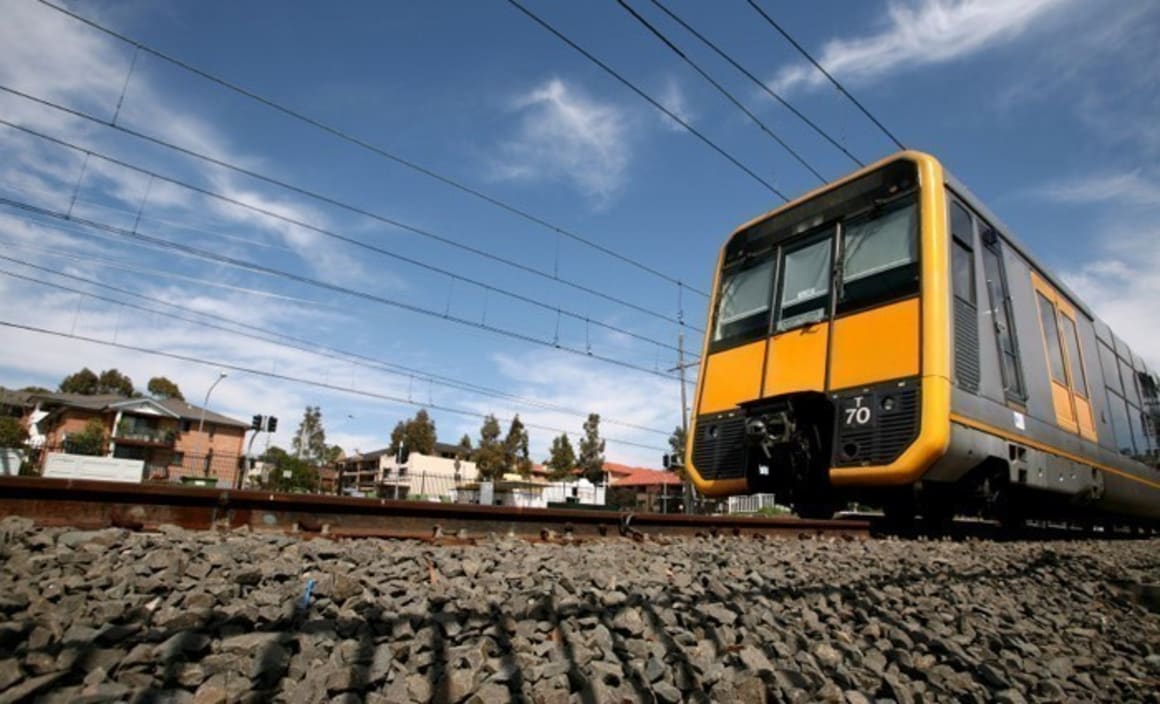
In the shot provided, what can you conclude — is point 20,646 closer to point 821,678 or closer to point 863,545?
point 821,678

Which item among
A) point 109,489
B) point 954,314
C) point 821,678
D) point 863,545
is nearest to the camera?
point 821,678

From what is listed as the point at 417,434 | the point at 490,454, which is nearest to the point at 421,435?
the point at 417,434

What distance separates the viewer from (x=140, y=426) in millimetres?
44812

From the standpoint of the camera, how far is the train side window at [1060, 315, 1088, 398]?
26.0 ft

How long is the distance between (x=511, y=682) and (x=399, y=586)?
863mm

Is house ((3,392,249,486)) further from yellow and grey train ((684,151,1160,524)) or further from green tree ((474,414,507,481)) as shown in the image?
yellow and grey train ((684,151,1160,524))

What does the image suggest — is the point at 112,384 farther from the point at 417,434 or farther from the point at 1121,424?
the point at 1121,424

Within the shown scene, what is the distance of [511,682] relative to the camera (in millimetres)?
2035

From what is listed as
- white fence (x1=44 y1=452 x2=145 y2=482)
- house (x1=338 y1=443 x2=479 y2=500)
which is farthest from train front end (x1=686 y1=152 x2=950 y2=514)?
house (x1=338 y1=443 x2=479 y2=500)

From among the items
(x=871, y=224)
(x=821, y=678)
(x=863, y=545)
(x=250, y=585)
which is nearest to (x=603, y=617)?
(x=821, y=678)

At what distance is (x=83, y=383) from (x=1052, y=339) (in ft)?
274

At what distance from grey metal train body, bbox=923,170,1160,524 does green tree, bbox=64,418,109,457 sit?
37.0 m

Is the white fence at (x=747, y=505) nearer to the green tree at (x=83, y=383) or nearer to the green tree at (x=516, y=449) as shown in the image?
the green tree at (x=516, y=449)

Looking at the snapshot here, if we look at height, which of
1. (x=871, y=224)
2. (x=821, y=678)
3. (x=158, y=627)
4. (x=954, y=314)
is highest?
(x=871, y=224)
